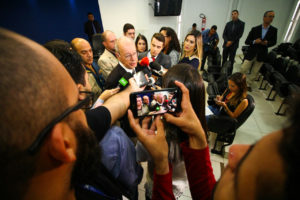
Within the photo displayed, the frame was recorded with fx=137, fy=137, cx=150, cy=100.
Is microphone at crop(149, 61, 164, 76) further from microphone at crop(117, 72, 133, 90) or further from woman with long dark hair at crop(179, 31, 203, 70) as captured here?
woman with long dark hair at crop(179, 31, 203, 70)

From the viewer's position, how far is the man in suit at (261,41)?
375 cm

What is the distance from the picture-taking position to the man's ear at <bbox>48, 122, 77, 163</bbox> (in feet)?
1.35

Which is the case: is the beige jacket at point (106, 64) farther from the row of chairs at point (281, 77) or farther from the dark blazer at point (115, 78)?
the row of chairs at point (281, 77)

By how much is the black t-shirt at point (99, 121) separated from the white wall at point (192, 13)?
5776 mm

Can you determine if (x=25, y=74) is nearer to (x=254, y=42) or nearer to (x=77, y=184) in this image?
(x=77, y=184)

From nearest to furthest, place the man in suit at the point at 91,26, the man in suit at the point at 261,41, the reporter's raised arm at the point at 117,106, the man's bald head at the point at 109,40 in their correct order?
the reporter's raised arm at the point at 117,106
the man's bald head at the point at 109,40
the man in suit at the point at 261,41
the man in suit at the point at 91,26

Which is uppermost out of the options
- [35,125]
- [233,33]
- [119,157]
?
[35,125]

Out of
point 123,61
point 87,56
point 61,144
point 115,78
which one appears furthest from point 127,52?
point 61,144

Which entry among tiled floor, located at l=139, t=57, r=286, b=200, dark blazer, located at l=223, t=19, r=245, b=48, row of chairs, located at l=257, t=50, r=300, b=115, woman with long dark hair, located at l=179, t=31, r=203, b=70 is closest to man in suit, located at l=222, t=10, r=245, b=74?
dark blazer, located at l=223, t=19, r=245, b=48

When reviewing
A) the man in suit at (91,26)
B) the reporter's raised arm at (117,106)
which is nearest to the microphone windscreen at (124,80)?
the reporter's raised arm at (117,106)

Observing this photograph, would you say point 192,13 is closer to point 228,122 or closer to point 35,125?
point 228,122

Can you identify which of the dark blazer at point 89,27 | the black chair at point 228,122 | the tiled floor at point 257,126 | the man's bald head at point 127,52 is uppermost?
the dark blazer at point 89,27

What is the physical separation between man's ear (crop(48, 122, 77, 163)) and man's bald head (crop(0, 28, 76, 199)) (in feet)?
0.13

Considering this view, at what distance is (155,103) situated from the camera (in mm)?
986
